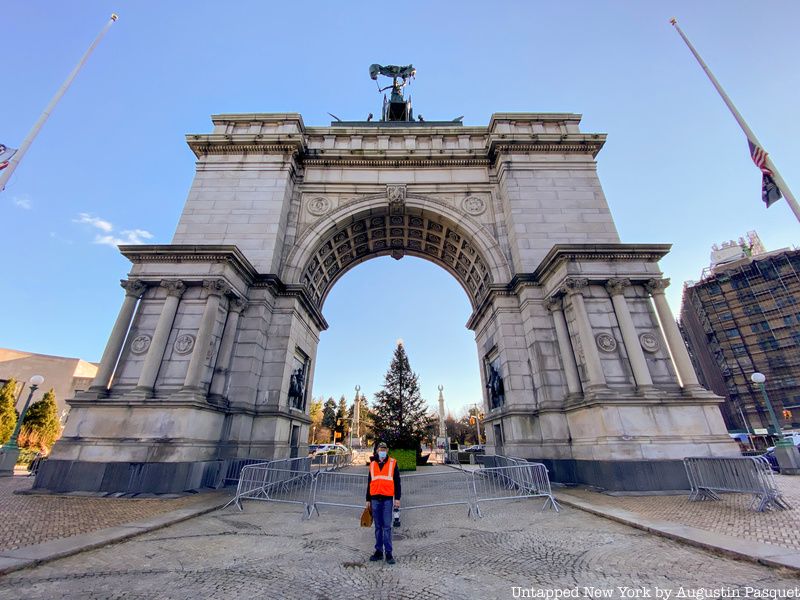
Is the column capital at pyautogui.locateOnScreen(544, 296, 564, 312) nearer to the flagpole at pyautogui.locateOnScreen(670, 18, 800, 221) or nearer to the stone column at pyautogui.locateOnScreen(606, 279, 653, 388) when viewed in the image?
the stone column at pyautogui.locateOnScreen(606, 279, 653, 388)

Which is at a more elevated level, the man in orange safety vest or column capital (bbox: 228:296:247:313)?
column capital (bbox: 228:296:247:313)

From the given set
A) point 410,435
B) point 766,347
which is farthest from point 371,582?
point 766,347

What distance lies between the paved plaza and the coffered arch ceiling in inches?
510

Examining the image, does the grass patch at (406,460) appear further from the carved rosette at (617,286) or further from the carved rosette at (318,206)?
the carved rosette at (617,286)

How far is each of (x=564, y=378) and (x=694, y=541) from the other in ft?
30.8

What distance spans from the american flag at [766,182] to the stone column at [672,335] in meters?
4.12

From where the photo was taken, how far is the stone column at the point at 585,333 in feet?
40.1

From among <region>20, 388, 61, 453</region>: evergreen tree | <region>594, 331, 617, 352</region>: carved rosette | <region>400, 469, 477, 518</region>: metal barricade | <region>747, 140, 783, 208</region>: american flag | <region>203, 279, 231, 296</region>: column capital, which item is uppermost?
<region>747, 140, 783, 208</region>: american flag

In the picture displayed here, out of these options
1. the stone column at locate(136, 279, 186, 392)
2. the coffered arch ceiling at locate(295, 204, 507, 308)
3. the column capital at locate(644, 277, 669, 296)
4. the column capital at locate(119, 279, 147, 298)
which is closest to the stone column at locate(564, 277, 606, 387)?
the column capital at locate(644, 277, 669, 296)

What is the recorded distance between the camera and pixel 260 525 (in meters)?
7.65

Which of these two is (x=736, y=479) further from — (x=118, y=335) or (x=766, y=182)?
(x=118, y=335)

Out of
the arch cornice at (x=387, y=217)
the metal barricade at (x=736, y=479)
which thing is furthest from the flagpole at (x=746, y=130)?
the arch cornice at (x=387, y=217)

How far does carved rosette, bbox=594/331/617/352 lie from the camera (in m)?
13.0

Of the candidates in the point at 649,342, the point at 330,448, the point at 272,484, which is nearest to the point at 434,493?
the point at 272,484
